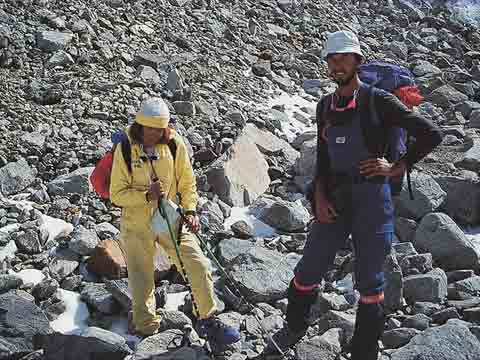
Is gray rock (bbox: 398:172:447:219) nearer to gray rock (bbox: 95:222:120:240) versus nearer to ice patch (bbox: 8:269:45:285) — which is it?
gray rock (bbox: 95:222:120:240)

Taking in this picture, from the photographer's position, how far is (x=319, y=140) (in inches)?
189

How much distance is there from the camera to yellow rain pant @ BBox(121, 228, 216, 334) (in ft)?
17.0

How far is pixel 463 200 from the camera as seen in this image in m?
8.76

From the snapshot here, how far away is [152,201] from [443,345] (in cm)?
270

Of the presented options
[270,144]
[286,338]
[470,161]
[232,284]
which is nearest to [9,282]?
[232,284]

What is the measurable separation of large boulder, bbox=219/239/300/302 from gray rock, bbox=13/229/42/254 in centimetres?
206

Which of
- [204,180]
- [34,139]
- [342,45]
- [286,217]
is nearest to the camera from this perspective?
[342,45]

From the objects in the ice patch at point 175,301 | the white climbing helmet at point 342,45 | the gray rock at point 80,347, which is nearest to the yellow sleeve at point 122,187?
the gray rock at point 80,347

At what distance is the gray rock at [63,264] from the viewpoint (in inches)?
251

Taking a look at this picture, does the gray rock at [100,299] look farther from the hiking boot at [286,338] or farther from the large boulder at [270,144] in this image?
the large boulder at [270,144]

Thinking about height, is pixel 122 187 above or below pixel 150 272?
above

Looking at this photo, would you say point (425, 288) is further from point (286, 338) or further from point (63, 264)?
point (63, 264)

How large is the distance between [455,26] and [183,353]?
828 inches

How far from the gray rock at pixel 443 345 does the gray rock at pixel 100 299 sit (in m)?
2.71
